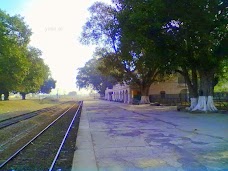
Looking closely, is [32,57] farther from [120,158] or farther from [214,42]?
[120,158]

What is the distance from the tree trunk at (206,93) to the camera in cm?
2706

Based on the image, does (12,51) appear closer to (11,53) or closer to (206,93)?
(11,53)

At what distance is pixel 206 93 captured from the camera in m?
27.4

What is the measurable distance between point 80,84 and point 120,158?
325 feet

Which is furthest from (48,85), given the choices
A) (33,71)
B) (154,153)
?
(154,153)

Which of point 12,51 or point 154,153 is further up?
point 12,51

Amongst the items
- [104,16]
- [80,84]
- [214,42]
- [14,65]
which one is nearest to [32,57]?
[14,65]

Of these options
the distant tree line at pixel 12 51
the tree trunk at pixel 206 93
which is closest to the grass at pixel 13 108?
the distant tree line at pixel 12 51

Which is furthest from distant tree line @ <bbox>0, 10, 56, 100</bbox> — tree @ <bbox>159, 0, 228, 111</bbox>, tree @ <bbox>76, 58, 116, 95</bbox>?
tree @ <bbox>76, 58, 116, 95</bbox>

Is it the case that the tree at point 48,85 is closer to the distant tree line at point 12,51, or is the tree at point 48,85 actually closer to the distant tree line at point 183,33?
the distant tree line at point 12,51

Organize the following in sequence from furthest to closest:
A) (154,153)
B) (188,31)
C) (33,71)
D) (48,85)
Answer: (48,85), (33,71), (188,31), (154,153)

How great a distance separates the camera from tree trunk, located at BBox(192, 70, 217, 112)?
27.1 m

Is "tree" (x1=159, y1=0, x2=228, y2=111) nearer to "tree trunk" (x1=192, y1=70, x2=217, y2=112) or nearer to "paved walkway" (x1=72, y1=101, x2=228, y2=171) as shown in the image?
"tree trunk" (x1=192, y1=70, x2=217, y2=112)

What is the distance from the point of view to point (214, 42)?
24578mm
